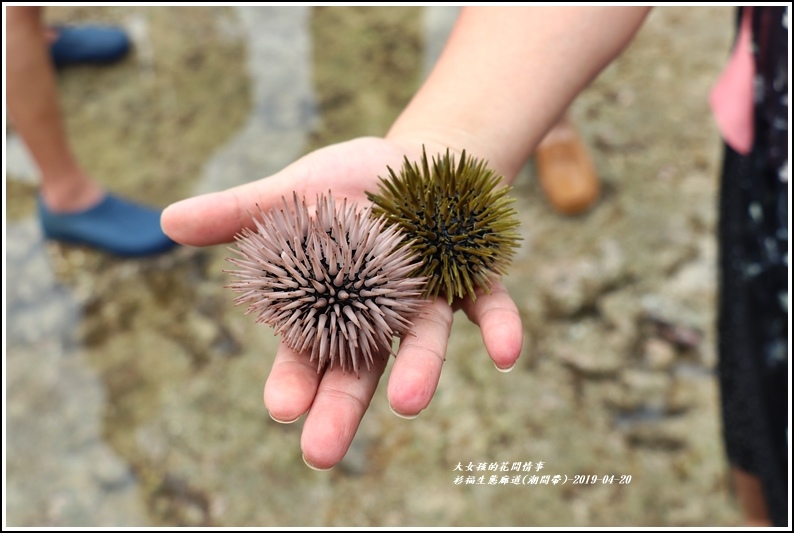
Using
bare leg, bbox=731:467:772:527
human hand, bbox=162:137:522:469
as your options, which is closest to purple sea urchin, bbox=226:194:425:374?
human hand, bbox=162:137:522:469

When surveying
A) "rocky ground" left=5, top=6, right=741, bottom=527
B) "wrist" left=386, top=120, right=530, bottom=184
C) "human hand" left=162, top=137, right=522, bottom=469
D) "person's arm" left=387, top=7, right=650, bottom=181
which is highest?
"person's arm" left=387, top=7, right=650, bottom=181

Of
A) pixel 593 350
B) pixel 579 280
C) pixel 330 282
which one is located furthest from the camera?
pixel 579 280

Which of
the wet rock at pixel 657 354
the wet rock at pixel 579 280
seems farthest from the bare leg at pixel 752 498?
the wet rock at pixel 579 280

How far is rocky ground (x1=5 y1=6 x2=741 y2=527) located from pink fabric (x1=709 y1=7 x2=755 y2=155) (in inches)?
59.5

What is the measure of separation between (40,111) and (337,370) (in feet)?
8.57

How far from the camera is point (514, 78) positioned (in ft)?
6.59

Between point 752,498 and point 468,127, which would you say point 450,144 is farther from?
point 752,498

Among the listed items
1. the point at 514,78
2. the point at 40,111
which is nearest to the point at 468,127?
the point at 514,78

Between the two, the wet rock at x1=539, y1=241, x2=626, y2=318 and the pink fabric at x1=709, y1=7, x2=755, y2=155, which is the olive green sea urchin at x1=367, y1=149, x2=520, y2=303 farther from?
the wet rock at x1=539, y1=241, x2=626, y2=318

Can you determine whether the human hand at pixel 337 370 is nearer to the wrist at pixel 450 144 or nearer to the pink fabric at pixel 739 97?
the wrist at pixel 450 144

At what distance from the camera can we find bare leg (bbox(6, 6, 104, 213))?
305 centimetres

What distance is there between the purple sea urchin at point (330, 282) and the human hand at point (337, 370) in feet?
0.19

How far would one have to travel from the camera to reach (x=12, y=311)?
3.51 meters

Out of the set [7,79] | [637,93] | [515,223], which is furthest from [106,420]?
[637,93]
